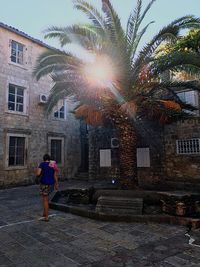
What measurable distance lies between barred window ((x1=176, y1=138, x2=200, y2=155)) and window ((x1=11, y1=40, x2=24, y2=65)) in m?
10.8

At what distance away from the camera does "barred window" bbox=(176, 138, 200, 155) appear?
400 inches

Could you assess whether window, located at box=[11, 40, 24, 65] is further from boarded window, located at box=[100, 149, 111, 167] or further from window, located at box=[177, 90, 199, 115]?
window, located at box=[177, 90, 199, 115]

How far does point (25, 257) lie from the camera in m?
3.62

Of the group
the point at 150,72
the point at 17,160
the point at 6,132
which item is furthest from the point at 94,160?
the point at 150,72

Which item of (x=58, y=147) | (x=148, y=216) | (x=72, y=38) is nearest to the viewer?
(x=148, y=216)

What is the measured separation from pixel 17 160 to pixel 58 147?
333 cm

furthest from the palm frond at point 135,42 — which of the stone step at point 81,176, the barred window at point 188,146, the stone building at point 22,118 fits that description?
the stone step at point 81,176

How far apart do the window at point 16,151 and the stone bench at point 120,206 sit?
8.22 m

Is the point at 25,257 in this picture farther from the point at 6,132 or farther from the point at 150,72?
the point at 6,132

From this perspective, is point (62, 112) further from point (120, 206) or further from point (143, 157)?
point (120, 206)

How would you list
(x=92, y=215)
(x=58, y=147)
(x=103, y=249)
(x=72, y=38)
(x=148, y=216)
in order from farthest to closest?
(x=58, y=147) → (x=72, y=38) → (x=92, y=215) → (x=148, y=216) → (x=103, y=249)

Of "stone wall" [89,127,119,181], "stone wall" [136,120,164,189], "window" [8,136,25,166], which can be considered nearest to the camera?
"stone wall" [136,120,164,189]

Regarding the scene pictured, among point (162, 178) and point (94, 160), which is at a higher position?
point (94, 160)

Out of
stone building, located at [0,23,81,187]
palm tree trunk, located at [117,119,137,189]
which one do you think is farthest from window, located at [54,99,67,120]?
palm tree trunk, located at [117,119,137,189]
